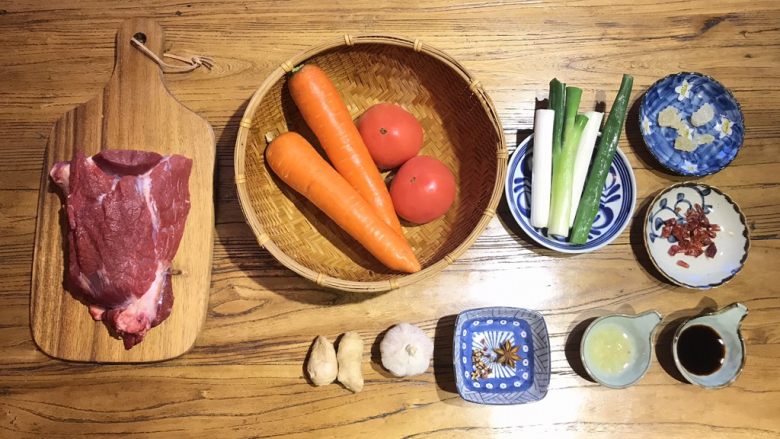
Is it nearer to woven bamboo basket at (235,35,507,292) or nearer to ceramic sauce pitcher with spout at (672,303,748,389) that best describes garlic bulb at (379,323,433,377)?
woven bamboo basket at (235,35,507,292)

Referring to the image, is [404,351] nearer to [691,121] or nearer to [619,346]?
[619,346]

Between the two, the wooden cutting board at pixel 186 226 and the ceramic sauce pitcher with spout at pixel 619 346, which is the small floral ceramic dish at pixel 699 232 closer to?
the ceramic sauce pitcher with spout at pixel 619 346

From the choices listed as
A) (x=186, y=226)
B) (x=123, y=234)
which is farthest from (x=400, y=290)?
(x=123, y=234)

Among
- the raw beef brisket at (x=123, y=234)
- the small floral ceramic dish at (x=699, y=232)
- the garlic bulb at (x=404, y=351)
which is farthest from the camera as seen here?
the small floral ceramic dish at (x=699, y=232)

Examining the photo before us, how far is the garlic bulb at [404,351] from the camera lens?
1640mm

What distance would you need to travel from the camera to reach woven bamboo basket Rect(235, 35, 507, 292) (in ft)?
5.05

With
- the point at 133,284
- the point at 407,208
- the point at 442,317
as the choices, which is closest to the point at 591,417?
the point at 442,317

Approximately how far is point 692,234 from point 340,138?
3.99 ft

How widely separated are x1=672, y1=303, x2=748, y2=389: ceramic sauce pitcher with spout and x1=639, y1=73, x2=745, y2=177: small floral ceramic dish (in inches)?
19.6

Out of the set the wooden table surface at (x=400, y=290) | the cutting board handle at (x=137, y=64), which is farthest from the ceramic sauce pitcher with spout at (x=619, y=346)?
the cutting board handle at (x=137, y=64)

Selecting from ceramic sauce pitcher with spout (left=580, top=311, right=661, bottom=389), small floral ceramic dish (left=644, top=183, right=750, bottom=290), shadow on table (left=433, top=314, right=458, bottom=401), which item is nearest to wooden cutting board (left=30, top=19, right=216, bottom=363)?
shadow on table (left=433, top=314, right=458, bottom=401)

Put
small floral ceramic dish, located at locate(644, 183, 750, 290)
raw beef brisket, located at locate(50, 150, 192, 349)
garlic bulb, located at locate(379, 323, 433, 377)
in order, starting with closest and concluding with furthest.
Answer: raw beef brisket, located at locate(50, 150, 192, 349) → garlic bulb, located at locate(379, 323, 433, 377) → small floral ceramic dish, located at locate(644, 183, 750, 290)

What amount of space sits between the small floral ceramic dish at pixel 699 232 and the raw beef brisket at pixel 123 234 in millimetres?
1533

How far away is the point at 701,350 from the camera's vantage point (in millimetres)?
1754
